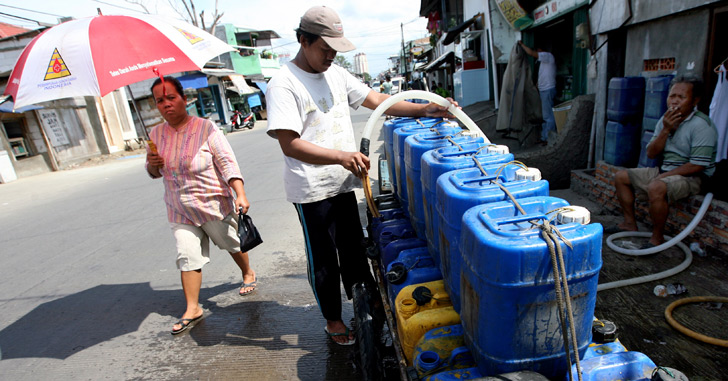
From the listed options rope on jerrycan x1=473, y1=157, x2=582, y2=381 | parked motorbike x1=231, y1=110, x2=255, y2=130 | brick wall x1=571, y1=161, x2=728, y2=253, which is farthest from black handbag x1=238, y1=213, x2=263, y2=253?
parked motorbike x1=231, y1=110, x2=255, y2=130

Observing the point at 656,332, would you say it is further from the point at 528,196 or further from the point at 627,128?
the point at 627,128

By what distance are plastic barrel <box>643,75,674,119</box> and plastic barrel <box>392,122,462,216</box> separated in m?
2.27

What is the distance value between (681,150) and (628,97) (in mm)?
1098

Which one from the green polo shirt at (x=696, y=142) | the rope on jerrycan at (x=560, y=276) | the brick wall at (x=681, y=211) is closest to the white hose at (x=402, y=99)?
the rope on jerrycan at (x=560, y=276)

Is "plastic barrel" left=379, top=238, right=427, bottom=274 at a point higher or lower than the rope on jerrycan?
lower

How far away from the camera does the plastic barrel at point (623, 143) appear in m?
4.14

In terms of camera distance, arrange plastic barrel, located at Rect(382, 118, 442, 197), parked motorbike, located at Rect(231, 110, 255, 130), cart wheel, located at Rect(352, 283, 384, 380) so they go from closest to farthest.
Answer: cart wheel, located at Rect(352, 283, 384, 380) < plastic barrel, located at Rect(382, 118, 442, 197) < parked motorbike, located at Rect(231, 110, 255, 130)

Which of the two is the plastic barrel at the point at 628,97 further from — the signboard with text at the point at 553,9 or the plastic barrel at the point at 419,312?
the plastic barrel at the point at 419,312

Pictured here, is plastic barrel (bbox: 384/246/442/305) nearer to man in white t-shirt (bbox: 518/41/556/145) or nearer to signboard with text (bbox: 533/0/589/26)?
signboard with text (bbox: 533/0/589/26)

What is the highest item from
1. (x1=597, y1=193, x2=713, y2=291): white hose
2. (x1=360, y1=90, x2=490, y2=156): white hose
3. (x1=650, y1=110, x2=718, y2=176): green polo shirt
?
(x1=360, y1=90, x2=490, y2=156): white hose

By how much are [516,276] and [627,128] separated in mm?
3805

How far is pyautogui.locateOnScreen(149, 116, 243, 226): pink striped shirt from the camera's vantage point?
9.52 ft

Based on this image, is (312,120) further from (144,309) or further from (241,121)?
(241,121)

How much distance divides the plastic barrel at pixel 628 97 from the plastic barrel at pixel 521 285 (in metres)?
3.40
